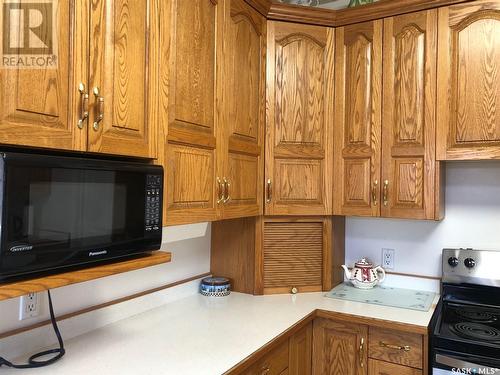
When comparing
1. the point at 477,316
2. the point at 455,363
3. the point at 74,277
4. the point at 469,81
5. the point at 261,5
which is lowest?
the point at 455,363

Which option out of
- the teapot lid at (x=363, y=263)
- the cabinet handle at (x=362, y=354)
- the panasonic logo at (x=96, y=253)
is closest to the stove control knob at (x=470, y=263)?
the teapot lid at (x=363, y=263)

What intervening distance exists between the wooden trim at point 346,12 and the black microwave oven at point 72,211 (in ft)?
3.86

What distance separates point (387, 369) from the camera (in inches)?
71.0

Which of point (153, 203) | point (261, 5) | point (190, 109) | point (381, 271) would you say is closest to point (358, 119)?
point (261, 5)

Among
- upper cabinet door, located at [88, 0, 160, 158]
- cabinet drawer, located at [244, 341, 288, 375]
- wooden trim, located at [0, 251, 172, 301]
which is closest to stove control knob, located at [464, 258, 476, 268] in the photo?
cabinet drawer, located at [244, 341, 288, 375]

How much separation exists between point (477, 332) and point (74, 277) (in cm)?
162

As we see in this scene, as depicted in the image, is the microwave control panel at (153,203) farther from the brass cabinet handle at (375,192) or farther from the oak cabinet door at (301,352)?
the brass cabinet handle at (375,192)

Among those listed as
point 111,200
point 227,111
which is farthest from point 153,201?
point 227,111

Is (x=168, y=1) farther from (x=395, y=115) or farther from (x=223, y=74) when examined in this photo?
(x=395, y=115)

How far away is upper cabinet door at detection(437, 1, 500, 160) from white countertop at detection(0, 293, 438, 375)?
81 cm

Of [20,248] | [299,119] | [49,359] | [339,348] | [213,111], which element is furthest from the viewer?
[299,119]

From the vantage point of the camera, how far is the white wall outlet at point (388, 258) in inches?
91.3

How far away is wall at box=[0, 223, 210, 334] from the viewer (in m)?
1.36

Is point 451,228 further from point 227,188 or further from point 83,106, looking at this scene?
point 83,106
